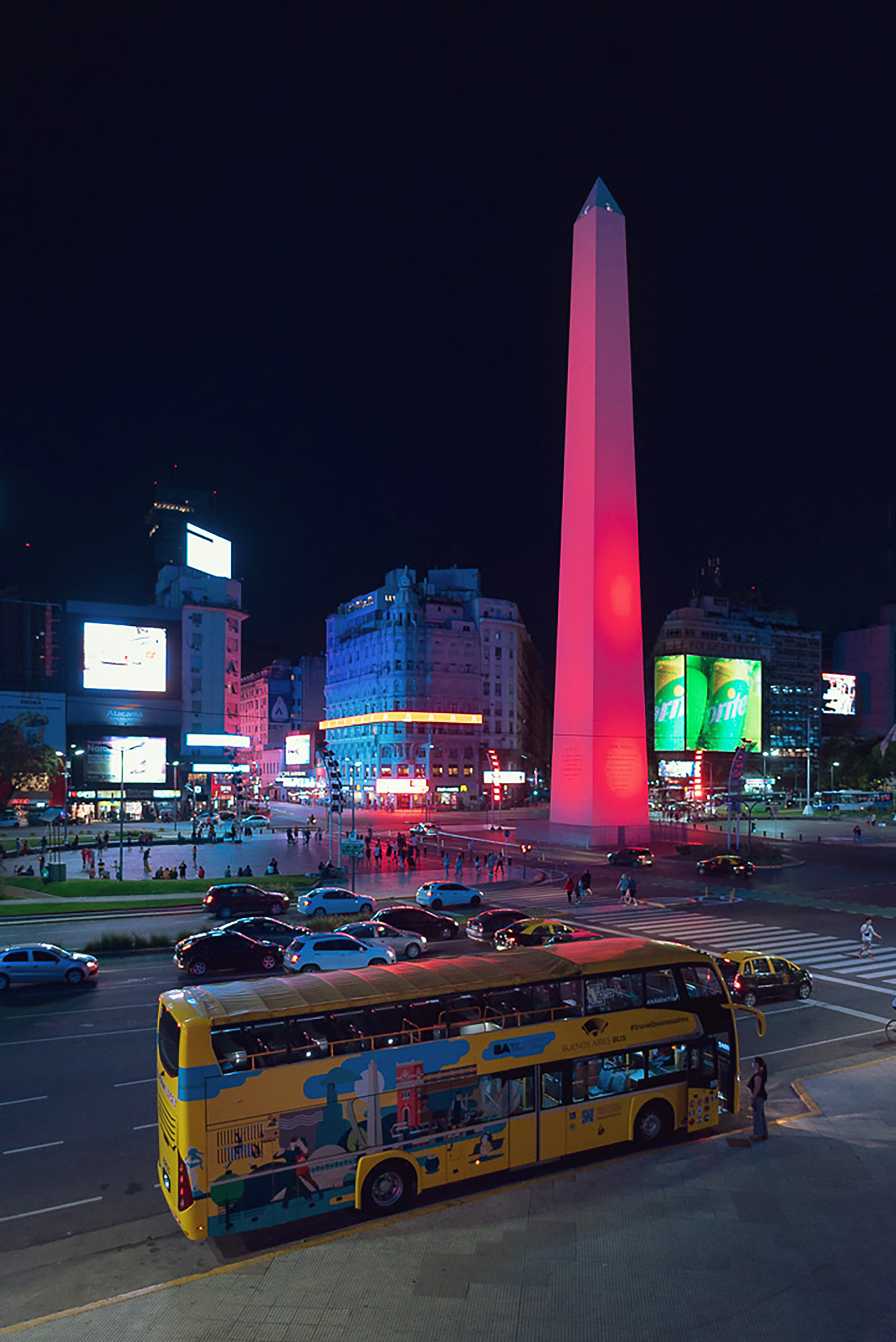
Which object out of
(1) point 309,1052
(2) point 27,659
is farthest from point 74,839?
(1) point 309,1052

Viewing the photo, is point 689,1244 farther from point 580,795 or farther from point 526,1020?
point 580,795

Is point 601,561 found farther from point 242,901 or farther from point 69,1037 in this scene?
point 69,1037

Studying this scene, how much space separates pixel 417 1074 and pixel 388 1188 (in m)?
1.27

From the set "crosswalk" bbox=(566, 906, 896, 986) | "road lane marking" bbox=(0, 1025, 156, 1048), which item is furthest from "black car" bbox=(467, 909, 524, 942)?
"road lane marking" bbox=(0, 1025, 156, 1048)

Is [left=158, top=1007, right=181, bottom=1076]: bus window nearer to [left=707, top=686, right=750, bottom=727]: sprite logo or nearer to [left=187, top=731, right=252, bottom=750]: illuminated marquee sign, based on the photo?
[left=187, top=731, right=252, bottom=750]: illuminated marquee sign

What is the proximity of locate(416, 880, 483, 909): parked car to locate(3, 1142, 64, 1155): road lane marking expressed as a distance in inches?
857

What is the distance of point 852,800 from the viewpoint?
340ft

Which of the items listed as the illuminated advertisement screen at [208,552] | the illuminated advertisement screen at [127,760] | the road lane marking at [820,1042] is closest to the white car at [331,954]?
the road lane marking at [820,1042]

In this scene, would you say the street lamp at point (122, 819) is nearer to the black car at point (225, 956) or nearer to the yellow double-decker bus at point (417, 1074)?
the black car at point (225, 956)

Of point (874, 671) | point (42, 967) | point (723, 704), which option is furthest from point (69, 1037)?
point (874, 671)

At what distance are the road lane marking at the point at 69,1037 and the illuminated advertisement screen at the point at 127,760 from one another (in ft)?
260

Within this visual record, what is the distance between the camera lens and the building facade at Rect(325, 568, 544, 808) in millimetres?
117875

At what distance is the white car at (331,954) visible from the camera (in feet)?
70.5

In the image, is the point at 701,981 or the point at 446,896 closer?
the point at 701,981
